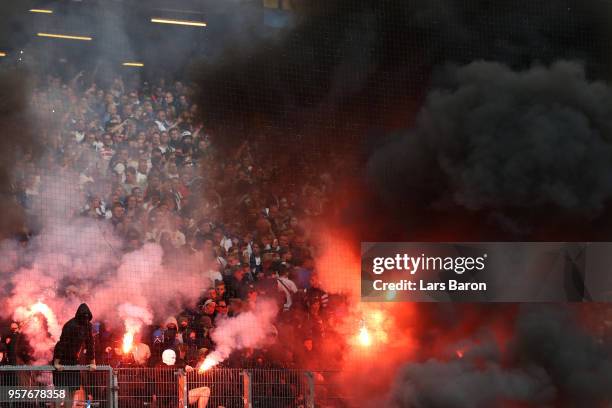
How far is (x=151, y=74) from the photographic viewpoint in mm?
8078

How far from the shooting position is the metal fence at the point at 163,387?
5957 mm

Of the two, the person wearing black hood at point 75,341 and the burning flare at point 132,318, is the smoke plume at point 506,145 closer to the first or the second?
the burning flare at point 132,318

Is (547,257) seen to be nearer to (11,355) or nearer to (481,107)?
(481,107)

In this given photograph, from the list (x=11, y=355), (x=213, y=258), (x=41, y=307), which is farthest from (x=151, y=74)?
(x=11, y=355)

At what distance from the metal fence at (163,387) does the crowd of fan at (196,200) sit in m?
0.61

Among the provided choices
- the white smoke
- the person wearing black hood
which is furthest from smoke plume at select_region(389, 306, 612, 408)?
the person wearing black hood

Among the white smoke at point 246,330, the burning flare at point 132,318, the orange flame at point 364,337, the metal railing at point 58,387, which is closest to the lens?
the metal railing at point 58,387

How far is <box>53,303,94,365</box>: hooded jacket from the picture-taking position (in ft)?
20.6

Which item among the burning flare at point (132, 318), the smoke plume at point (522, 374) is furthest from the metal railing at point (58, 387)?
the smoke plume at point (522, 374)

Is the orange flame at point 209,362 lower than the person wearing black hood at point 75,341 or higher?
lower

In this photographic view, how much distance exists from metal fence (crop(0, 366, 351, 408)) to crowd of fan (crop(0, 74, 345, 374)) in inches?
24.2

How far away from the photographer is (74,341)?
632 centimetres

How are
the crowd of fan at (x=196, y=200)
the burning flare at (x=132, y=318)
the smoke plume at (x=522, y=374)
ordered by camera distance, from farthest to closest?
the crowd of fan at (x=196, y=200)
the burning flare at (x=132, y=318)
the smoke plume at (x=522, y=374)

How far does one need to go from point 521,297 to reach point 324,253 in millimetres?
1882
